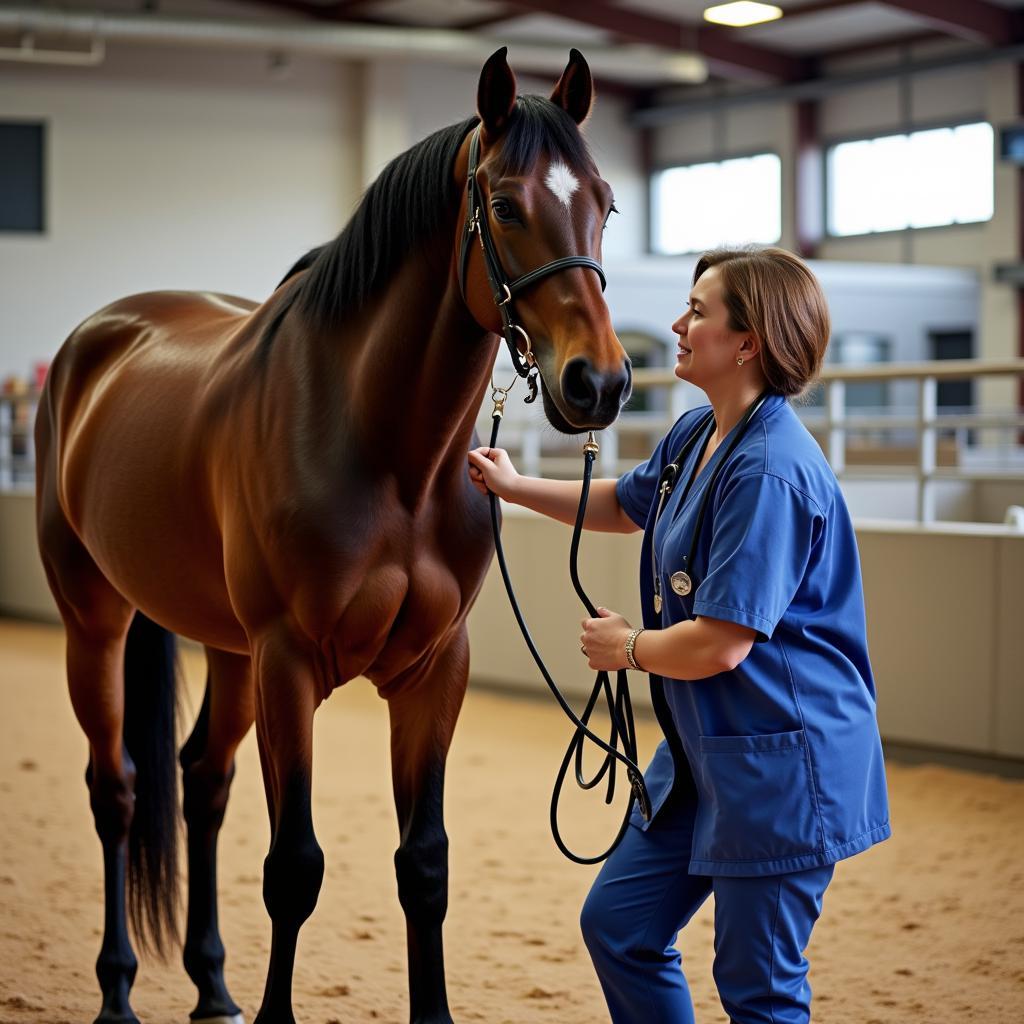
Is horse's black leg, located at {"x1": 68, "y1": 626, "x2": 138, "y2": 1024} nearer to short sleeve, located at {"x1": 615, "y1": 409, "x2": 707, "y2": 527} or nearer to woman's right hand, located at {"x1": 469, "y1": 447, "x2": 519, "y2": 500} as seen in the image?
woman's right hand, located at {"x1": 469, "y1": 447, "x2": 519, "y2": 500}

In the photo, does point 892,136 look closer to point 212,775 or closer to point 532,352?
point 212,775

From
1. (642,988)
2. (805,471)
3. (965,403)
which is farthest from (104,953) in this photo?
(965,403)

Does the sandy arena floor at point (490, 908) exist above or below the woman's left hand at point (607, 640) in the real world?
below

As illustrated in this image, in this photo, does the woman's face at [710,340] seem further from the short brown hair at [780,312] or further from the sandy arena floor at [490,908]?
the sandy arena floor at [490,908]

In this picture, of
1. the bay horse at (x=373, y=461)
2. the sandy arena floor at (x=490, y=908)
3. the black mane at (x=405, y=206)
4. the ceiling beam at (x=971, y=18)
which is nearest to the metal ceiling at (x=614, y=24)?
the ceiling beam at (x=971, y=18)

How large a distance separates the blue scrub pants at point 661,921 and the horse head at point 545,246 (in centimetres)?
56

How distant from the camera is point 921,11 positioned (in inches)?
524

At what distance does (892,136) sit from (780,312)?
16.3 meters

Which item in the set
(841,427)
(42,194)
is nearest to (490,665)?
(841,427)

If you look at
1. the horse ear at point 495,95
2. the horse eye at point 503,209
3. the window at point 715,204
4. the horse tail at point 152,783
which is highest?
the window at point 715,204

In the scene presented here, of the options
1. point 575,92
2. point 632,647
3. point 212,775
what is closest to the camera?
point 632,647

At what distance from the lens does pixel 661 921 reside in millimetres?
1682

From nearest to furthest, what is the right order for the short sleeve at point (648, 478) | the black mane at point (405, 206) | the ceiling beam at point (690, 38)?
the black mane at point (405, 206)
the short sleeve at point (648, 478)
the ceiling beam at point (690, 38)

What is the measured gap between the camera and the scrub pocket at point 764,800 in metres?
1.54
